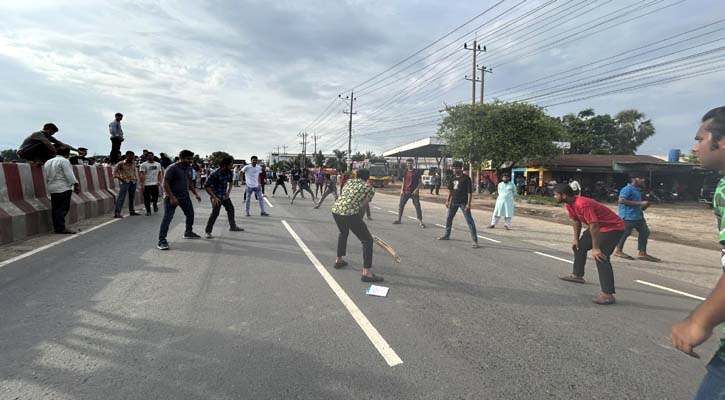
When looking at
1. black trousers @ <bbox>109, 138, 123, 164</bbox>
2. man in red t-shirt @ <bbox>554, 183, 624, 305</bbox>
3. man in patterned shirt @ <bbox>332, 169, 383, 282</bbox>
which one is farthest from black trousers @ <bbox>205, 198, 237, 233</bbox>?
black trousers @ <bbox>109, 138, 123, 164</bbox>

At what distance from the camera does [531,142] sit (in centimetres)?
2861

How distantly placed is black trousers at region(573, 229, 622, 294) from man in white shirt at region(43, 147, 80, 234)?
9.26 metres

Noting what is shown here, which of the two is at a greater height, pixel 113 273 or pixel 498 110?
pixel 498 110

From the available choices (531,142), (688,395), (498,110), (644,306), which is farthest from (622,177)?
(688,395)

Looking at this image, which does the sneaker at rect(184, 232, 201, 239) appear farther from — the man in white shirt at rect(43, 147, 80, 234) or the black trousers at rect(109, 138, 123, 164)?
the black trousers at rect(109, 138, 123, 164)

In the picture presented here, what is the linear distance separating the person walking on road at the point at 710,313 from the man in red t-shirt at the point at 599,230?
3.11 m

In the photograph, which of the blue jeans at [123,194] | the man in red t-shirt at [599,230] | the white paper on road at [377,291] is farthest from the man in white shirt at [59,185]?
the man in red t-shirt at [599,230]

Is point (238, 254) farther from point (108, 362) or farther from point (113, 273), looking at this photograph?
point (108, 362)

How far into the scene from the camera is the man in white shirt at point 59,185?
7.79m

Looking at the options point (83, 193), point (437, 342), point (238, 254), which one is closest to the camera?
point (437, 342)

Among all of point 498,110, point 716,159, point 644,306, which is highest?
point 498,110

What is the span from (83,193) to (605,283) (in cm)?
1187

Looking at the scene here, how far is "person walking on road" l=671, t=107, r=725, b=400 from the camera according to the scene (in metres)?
1.47

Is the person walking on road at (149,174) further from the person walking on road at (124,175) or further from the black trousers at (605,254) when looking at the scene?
the black trousers at (605,254)
